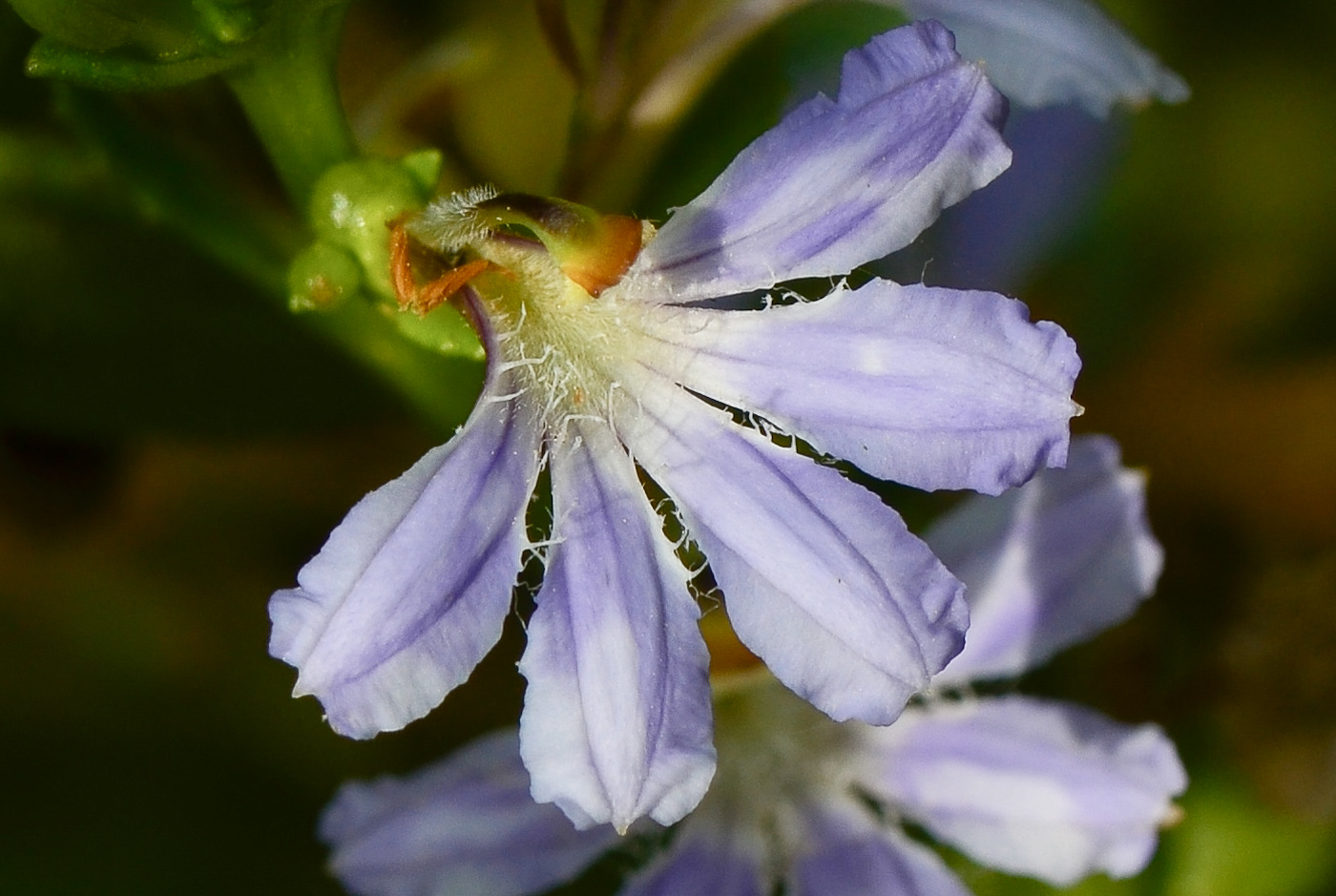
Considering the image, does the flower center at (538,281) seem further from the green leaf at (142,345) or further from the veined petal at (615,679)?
the green leaf at (142,345)

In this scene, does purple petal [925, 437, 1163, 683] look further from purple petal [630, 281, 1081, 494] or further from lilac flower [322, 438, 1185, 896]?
purple petal [630, 281, 1081, 494]

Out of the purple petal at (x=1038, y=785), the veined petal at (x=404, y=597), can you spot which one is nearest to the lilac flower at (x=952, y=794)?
the purple petal at (x=1038, y=785)

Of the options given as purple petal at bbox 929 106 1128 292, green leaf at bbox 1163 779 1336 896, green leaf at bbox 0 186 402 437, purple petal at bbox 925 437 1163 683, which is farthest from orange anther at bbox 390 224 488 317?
green leaf at bbox 1163 779 1336 896

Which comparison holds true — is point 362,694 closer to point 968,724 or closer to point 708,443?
point 708,443

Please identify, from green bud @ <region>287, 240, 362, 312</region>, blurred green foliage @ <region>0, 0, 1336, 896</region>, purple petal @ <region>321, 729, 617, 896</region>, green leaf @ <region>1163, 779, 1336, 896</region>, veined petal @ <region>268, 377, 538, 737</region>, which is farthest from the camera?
green leaf @ <region>1163, 779, 1336, 896</region>

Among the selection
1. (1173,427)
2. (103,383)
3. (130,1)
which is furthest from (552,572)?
(1173,427)

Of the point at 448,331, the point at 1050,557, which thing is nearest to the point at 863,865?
the point at 1050,557

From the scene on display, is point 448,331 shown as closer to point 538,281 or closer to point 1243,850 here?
A: point 538,281
